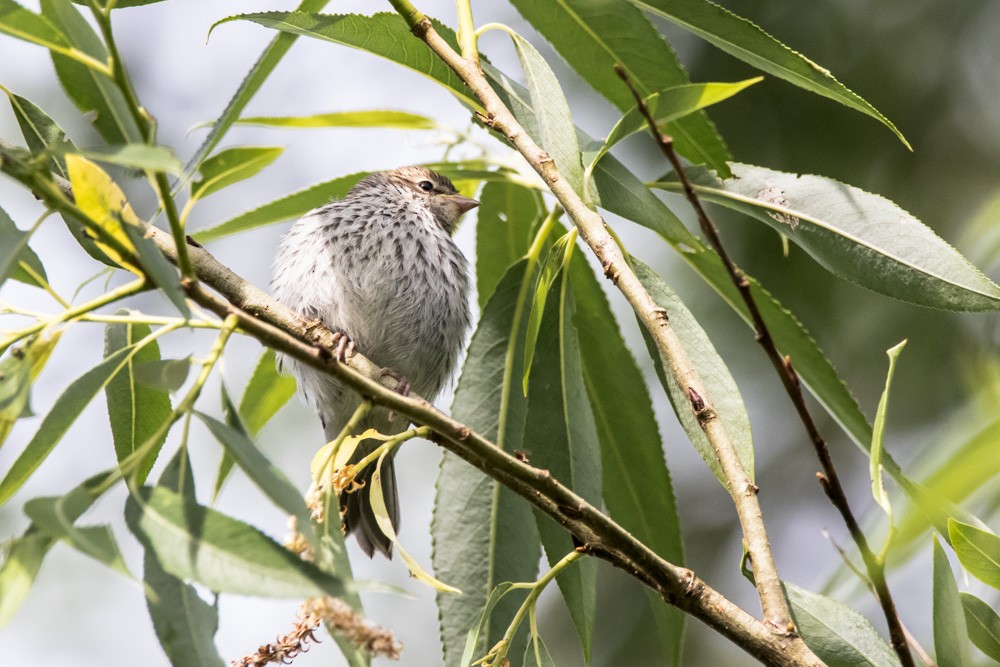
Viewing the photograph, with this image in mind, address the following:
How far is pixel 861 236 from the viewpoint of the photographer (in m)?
2.18

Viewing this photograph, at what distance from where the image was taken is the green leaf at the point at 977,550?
1.76 meters

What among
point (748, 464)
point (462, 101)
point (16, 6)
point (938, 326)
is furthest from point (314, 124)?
point (938, 326)

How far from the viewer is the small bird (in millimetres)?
3902

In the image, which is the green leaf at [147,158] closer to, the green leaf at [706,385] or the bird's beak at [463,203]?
the green leaf at [706,385]

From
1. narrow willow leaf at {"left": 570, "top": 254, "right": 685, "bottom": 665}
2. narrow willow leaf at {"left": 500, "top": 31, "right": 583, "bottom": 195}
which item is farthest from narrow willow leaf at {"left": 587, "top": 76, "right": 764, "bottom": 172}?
narrow willow leaf at {"left": 570, "top": 254, "right": 685, "bottom": 665}

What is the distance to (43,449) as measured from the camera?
5.68ft

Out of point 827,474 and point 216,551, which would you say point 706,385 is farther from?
point 216,551

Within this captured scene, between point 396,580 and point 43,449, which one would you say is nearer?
point 43,449

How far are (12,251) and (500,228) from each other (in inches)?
72.2

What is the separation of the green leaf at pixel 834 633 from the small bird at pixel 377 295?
6.95 ft

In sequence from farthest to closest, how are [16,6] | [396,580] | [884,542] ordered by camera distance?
[396,580] → [16,6] → [884,542]

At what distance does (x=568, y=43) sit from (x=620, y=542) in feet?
4.66

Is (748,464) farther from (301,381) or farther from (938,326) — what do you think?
(938,326)

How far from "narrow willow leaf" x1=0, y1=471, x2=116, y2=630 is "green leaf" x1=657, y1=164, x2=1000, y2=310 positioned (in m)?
1.47
